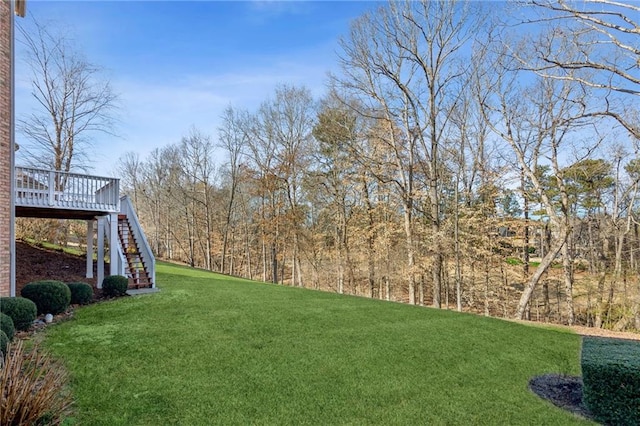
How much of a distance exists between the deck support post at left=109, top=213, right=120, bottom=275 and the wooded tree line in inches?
A: 352

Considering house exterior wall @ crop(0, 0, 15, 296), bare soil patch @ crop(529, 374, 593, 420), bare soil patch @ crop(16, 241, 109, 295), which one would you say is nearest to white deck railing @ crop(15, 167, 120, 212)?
house exterior wall @ crop(0, 0, 15, 296)

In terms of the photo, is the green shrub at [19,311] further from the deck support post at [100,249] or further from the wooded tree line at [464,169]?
the wooded tree line at [464,169]

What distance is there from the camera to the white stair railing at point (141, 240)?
9867 millimetres

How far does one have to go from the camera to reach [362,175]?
638 inches

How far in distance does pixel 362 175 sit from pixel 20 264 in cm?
1250

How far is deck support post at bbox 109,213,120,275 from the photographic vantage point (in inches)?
359

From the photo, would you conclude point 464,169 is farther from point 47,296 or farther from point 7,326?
point 7,326

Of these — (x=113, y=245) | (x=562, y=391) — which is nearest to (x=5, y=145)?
(x=113, y=245)

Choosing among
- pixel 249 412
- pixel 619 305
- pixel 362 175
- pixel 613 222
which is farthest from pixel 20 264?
pixel 613 222

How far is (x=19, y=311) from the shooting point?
5578 mm

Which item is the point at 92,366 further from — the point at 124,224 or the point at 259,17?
the point at 124,224

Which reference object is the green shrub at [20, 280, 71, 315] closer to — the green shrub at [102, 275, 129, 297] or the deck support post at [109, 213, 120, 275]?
the green shrub at [102, 275, 129, 297]

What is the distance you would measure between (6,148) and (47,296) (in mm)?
2871

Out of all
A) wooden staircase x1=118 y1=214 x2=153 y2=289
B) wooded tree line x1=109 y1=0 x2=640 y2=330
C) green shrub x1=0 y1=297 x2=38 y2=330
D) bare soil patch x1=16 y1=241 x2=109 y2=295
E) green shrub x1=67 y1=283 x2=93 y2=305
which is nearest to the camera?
green shrub x1=0 y1=297 x2=38 y2=330
